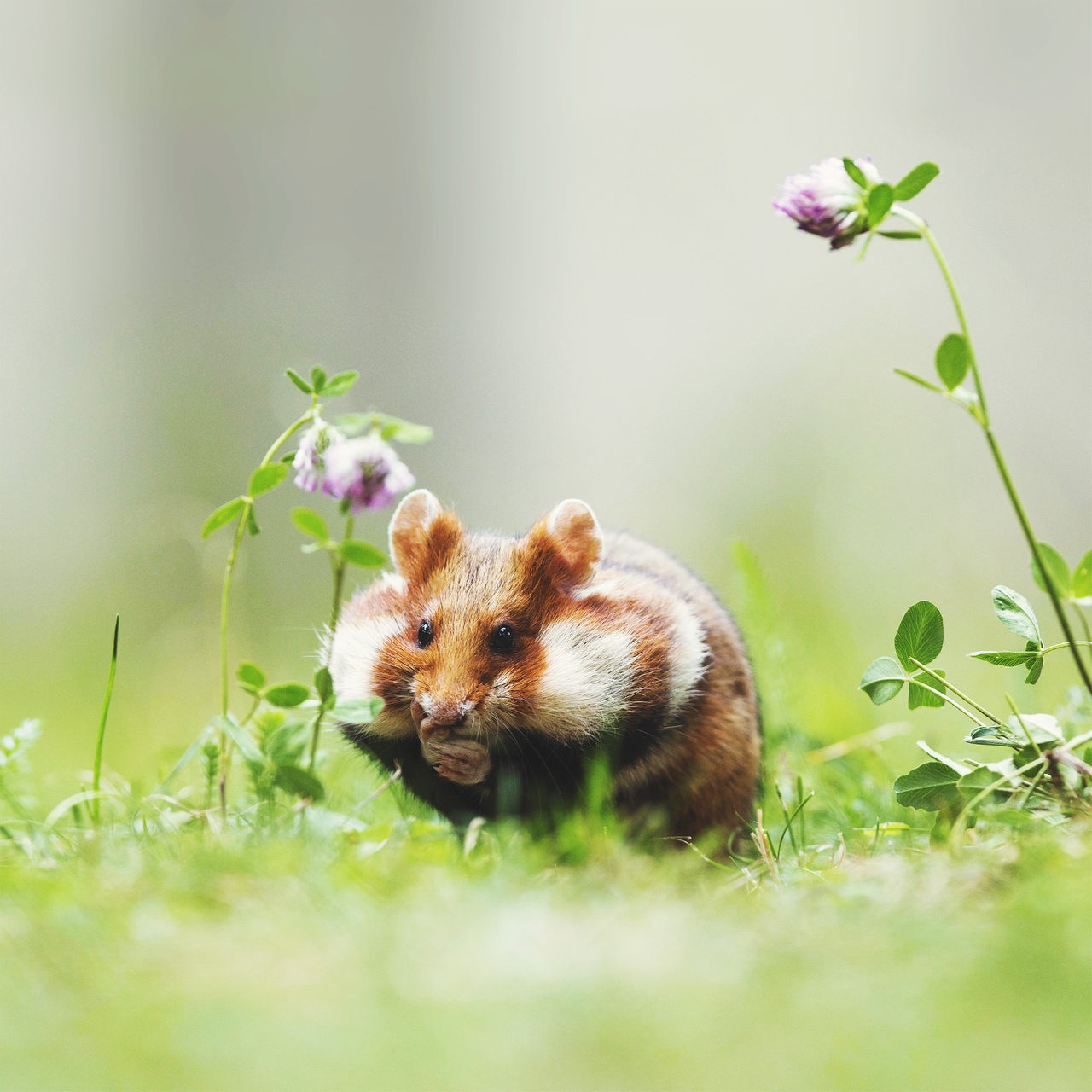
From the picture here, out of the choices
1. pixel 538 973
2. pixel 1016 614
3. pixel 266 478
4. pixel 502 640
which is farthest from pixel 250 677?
pixel 1016 614

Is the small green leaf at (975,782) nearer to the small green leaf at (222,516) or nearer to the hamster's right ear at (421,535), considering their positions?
the hamster's right ear at (421,535)

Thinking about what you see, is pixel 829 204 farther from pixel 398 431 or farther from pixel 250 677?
pixel 250 677

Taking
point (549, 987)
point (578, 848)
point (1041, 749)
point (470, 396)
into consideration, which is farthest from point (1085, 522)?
point (549, 987)

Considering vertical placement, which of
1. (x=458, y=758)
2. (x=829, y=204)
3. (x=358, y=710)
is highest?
(x=829, y=204)

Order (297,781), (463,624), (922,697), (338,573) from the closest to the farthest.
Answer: (922,697), (463,624), (297,781), (338,573)

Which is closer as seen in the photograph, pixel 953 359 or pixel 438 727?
pixel 953 359

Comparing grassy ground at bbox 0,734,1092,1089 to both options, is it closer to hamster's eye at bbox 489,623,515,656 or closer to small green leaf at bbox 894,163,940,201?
hamster's eye at bbox 489,623,515,656
